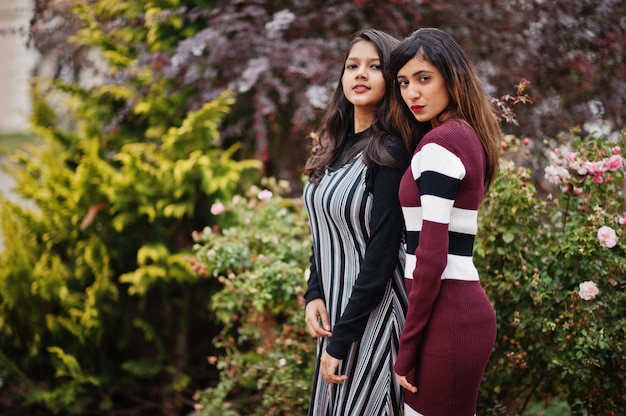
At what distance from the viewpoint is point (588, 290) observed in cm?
244

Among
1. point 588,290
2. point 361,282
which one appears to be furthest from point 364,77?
point 588,290

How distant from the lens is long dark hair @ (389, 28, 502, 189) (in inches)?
73.0

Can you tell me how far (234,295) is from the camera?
3.28 metres

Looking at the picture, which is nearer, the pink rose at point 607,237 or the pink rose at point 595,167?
the pink rose at point 607,237

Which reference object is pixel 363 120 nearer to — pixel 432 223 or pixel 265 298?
pixel 432 223

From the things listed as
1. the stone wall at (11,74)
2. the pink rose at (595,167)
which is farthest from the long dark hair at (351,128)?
the stone wall at (11,74)

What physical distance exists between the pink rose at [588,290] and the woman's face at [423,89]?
3.55 feet

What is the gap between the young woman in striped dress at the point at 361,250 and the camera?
1990 millimetres

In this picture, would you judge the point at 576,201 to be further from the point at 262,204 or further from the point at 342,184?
the point at 262,204

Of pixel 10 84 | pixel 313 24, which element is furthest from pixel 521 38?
pixel 10 84

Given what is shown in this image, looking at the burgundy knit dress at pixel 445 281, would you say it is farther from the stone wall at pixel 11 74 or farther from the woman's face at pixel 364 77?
the stone wall at pixel 11 74

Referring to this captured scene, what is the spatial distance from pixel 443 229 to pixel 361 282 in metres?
0.39

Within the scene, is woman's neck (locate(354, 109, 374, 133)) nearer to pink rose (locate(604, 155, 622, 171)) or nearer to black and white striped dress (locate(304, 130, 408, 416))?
black and white striped dress (locate(304, 130, 408, 416))

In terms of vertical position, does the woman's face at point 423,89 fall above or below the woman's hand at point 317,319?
Answer: above
